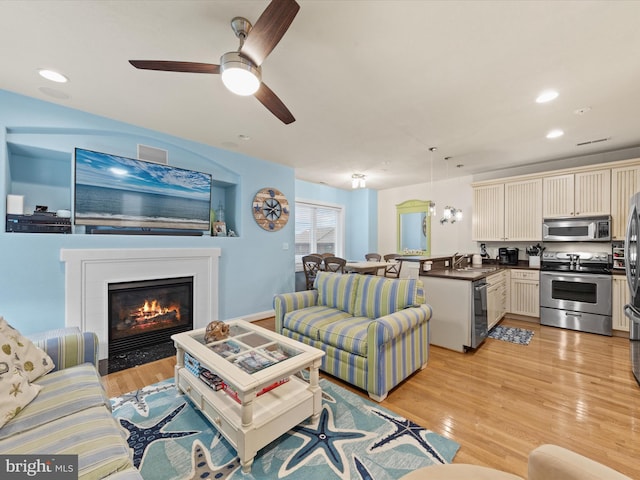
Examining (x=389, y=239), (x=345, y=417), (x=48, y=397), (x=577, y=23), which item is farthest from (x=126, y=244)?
(x=389, y=239)

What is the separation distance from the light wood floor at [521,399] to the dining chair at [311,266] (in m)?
2.36

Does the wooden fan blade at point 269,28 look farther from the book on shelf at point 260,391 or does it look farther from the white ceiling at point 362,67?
the book on shelf at point 260,391

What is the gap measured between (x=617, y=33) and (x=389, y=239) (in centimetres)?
531

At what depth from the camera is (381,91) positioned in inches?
94.0

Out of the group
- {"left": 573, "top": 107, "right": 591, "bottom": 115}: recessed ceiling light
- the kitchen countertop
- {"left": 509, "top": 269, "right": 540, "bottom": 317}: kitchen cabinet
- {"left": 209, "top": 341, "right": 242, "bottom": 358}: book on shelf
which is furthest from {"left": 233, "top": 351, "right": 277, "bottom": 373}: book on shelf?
{"left": 509, "top": 269, "right": 540, "bottom": 317}: kitchen cabinet

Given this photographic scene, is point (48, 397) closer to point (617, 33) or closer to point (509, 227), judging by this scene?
point (617, 33)

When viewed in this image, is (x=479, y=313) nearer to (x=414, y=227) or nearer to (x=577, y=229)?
(x=577, y=229)

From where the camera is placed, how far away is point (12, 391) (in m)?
1.31

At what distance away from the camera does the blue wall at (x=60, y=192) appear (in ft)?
8.18

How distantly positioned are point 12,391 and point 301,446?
1550mm

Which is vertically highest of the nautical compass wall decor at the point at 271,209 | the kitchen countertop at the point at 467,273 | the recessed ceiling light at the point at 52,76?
the recessed ceiling light at the point at 52,76

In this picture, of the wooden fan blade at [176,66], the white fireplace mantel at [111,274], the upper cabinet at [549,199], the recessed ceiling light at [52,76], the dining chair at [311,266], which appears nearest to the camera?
the wooden fan blade at [176,66]

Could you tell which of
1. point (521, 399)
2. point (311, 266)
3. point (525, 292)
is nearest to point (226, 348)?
point (521, 399)

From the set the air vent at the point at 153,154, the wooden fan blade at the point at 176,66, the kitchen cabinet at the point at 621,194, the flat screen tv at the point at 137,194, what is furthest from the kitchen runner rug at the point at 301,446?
the kitchen cabinet at the point at 621,194
